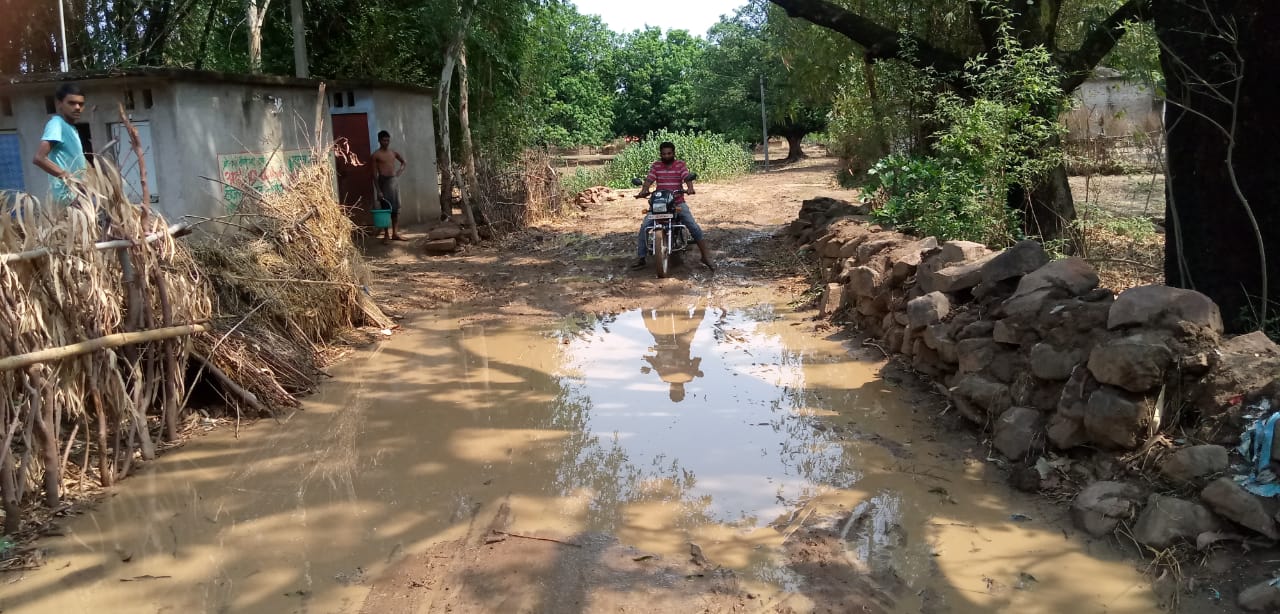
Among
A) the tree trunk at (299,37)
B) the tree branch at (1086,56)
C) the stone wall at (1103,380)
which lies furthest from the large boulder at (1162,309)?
the tree trunk at (299,37)

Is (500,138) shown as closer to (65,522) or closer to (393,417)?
(393,417)

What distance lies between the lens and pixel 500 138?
18.5m

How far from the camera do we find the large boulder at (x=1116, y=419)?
402 cm

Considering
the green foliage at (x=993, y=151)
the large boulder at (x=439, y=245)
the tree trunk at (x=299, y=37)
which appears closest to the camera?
the green foliage at (x=993, y=151)

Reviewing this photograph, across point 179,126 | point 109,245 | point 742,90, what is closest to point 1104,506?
point 109,245

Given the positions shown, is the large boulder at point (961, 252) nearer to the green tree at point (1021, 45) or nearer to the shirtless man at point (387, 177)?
the green tree at point (1021, 45)

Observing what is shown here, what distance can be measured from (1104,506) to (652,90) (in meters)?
42.1

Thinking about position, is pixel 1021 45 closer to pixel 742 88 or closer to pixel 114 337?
pixel 114 337

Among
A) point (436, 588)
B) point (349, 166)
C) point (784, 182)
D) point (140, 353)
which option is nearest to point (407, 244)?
point (349, 166)

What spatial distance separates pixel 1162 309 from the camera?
419cm

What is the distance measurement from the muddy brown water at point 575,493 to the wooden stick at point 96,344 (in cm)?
70

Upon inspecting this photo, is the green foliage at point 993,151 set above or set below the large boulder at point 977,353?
above

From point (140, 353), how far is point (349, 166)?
362 inches

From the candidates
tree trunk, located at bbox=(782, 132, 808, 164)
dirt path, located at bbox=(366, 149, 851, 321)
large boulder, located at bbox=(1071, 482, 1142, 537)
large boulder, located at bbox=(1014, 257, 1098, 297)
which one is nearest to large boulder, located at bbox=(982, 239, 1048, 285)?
large boulder, located at bbox=(1014, 257, 1098, 297)
